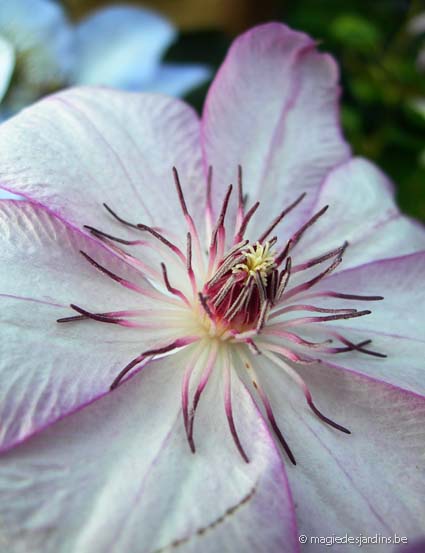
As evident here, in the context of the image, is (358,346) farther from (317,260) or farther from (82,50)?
(82,50)

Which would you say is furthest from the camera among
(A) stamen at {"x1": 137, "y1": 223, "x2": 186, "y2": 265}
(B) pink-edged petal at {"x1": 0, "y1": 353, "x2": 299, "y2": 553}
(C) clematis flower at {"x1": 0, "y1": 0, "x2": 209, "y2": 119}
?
(C) clematis flower at {"x1": 0, "y1": 0, "x2": 209, "y2": 119}

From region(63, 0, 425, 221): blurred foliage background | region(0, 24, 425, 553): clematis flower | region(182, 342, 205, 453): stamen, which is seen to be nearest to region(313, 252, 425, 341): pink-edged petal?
region(0, 24, 425, 553): clematis flower

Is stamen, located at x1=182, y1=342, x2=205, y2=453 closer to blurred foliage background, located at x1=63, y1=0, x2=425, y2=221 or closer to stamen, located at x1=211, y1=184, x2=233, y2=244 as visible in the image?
stamen, located at x1=211, y1=184, x2=233, y2=244

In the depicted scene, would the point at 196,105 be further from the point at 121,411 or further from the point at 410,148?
the point at 121,411

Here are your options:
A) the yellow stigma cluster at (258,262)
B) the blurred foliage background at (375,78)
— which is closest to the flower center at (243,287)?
the yellow stigma cluster at (258,262)

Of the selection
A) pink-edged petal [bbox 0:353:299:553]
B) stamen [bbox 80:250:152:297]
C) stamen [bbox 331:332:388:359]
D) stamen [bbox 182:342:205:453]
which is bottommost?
pink-edged petal [bbox 0:353:299:553]

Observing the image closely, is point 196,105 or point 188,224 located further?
→ point 196,105

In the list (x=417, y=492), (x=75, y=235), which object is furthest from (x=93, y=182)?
(x=417, y=492)

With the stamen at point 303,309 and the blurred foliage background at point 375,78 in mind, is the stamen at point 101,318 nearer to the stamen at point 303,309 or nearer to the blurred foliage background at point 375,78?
the stamen at point 303,309
